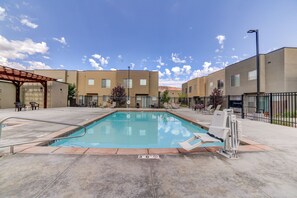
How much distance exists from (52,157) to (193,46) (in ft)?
69.6

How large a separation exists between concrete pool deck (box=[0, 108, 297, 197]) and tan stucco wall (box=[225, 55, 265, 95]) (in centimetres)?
1466

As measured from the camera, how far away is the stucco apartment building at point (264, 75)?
13.1 m

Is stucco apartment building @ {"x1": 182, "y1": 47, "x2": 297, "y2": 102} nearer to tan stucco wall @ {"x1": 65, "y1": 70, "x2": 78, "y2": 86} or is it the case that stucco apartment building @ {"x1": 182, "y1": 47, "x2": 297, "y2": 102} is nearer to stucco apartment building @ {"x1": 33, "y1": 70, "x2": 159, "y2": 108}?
stucco apartment building @ {"x1": 33, "y1": 70, "x2": 159, "y2": 108}

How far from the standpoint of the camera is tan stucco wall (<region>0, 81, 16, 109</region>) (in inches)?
671

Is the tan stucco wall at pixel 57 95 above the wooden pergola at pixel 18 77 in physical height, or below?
below

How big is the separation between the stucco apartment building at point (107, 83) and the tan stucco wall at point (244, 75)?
34.1 feet

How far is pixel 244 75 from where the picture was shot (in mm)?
17453

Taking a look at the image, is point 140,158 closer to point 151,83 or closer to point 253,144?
point 253,144

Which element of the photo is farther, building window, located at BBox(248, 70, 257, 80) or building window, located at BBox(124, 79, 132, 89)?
building window, located at BBox(124, 79, 132, 89)

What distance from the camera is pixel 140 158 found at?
10.9ft

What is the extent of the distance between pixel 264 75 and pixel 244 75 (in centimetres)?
236

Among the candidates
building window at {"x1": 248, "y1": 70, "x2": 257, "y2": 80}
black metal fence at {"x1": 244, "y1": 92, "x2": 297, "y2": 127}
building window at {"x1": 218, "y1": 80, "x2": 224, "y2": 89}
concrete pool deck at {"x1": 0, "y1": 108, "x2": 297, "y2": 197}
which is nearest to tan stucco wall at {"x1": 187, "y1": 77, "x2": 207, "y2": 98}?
building window at {"x1": 218, "y1": 80, "x2": 224, "y2": 89}

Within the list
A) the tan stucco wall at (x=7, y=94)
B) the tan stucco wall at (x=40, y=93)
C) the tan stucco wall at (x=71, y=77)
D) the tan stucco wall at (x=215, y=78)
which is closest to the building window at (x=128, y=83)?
the tan stucco wall at (x=71, y=77)

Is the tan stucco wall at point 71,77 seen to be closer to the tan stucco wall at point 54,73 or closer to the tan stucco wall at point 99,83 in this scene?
the tan stucco wall at point 54,73
